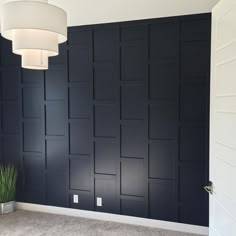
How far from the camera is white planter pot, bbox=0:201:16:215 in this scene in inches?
148

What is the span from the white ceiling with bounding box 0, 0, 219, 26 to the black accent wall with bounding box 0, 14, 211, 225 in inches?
5.5

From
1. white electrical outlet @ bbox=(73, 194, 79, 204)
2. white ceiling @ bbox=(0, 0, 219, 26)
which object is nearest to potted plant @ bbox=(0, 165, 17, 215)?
white electrical outlet @ bbox=(73, 194, 79, 204)

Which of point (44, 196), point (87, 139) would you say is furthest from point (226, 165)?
point (44, 196)

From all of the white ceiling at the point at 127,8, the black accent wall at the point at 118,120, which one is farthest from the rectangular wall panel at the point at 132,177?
the white ceiling at the point at 127,8

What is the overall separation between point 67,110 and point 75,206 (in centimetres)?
136

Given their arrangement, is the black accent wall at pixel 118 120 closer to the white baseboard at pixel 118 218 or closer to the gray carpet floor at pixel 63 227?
the white baseboard at pixel 118 218

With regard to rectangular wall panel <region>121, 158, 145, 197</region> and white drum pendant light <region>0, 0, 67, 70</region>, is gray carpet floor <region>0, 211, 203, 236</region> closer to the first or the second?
rectangular wall panel <region>121, 158, 145, 197</region>

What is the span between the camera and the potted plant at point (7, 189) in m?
3.71

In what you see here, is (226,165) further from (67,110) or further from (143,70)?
(67,110)

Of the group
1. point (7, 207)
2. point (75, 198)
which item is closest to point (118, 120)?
point (75, 198)

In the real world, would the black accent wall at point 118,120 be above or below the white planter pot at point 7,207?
above

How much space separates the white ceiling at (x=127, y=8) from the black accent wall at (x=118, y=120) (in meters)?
0.14

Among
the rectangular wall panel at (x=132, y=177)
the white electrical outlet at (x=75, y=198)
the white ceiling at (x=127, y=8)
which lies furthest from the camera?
the white electrical outlet at (x=75, y=198)

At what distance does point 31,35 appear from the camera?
4.54 ft
